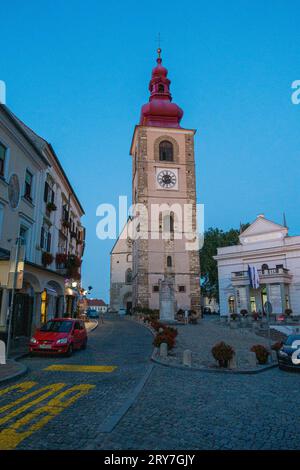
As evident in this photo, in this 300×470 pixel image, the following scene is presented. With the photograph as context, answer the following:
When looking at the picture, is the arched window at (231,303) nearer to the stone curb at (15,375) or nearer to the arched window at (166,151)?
the arched window at (166,151)

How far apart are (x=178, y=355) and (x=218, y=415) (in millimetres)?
9001

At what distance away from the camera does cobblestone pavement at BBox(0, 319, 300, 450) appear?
5.23m

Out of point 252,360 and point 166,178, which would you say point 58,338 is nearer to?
point 252,360

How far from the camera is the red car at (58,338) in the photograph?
14266 mm

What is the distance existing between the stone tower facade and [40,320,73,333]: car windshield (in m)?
31.6

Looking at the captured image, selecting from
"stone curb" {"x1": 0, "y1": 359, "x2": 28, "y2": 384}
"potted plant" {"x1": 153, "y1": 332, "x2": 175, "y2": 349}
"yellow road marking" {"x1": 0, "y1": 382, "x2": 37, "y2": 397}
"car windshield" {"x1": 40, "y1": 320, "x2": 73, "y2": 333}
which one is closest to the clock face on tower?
"potted plant" {"x1": 153, "y1": 332, "x2": 175, "y2": 349}

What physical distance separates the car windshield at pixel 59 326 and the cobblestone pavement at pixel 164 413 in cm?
455

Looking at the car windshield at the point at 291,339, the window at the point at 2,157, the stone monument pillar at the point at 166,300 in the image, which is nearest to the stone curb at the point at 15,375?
the car windshield at the point at 291,339

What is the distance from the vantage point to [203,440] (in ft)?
17.3

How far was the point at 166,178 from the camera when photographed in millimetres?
52156

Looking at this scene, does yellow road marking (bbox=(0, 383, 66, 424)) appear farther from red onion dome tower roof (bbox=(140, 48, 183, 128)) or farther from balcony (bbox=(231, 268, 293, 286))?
red onion dome tower roof (bbox=(140, 48, 183, 128))

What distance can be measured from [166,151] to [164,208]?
9.77 metres

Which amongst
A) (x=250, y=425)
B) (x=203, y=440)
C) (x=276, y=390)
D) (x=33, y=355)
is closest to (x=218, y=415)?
(x=250, y=425)
